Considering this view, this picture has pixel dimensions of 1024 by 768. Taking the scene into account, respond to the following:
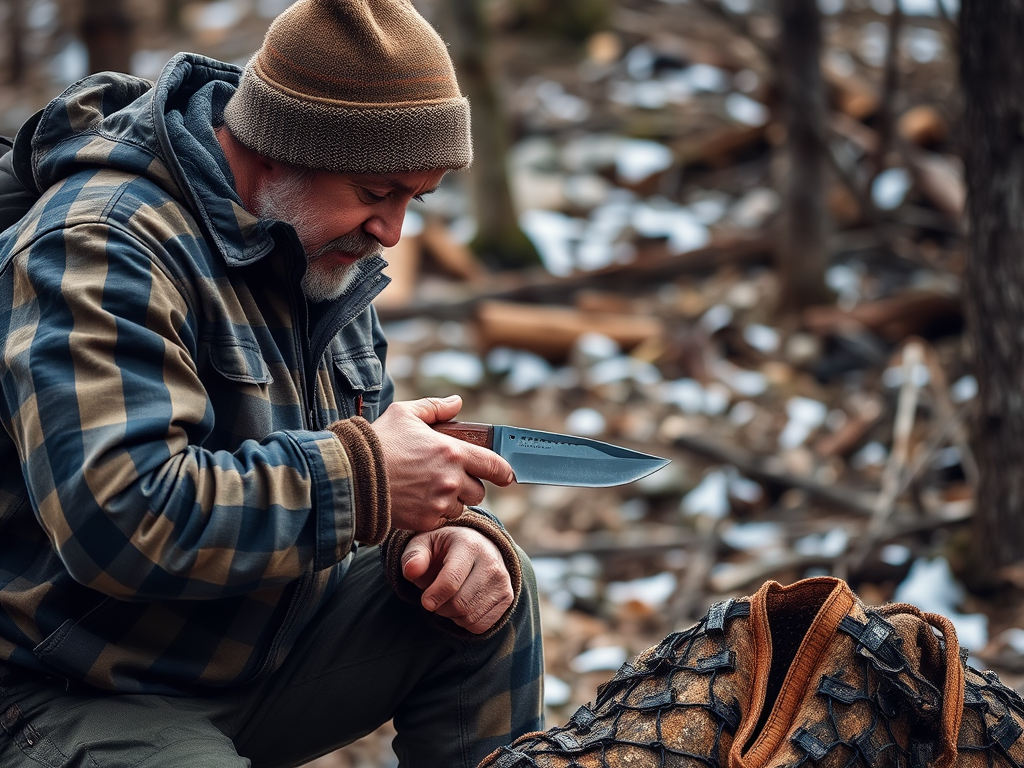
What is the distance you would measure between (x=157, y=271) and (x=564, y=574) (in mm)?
3416

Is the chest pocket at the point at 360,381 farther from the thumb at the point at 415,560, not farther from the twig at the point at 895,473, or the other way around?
the twig at the point at 895,473

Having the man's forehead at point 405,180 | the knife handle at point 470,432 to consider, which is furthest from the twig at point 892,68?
the knife handle at point 470,432

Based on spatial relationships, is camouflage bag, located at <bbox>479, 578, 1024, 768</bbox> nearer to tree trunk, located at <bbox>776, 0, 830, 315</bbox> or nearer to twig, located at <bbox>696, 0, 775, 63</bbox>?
twig, located at <bbox>696, 0, 775, 63</bbox>

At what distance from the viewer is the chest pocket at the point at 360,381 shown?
2.61 m

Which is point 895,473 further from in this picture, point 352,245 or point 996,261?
point 352,245

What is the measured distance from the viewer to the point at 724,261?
338 inches

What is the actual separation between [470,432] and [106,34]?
440 centimetres

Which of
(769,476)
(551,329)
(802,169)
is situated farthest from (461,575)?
(802,169)

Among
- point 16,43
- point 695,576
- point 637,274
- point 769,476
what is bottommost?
point 16,43

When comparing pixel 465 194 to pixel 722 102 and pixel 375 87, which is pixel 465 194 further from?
pixel 375 87

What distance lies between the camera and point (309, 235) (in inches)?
93.1

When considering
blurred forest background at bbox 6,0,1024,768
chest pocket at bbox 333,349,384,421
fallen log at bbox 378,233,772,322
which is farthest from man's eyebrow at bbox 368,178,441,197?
fallen log at bbox 378,233,772,322

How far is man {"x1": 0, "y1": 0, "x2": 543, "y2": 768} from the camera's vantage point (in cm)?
195

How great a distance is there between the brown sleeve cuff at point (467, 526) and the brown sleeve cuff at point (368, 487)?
16.3 inches
